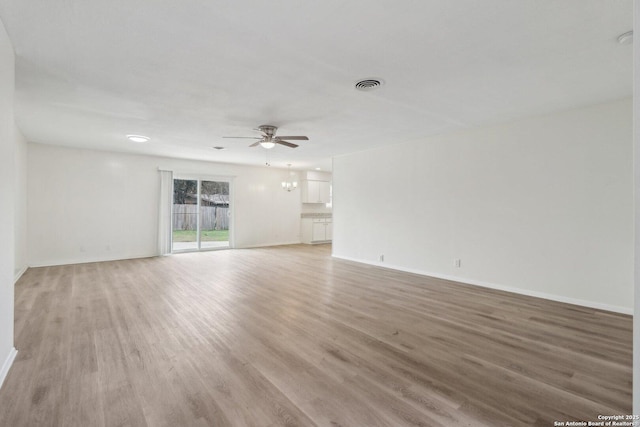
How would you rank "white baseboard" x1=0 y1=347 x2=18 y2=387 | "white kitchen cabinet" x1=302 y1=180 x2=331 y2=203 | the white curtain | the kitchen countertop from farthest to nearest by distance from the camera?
the kitchen countertop → "white kitchen cabinet" x1=302 y1=180 x2=331 y2=203 → the white curtain → "white baseboard" x1=0 y1=347 x2=18 y2=387

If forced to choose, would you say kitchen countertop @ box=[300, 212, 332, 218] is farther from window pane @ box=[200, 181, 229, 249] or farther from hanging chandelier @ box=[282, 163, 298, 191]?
window pane @ box=[200, 181, 229, 249]

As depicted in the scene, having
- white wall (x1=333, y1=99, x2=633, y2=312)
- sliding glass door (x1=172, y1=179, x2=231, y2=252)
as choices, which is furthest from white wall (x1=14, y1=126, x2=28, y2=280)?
white wall (x1=333, y1=99, x2=633, y2=312)

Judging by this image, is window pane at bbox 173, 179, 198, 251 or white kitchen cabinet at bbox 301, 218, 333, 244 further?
white kitchen cabinet at bbox 301, 218, 333, 244

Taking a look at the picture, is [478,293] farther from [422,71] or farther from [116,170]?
[116,170]

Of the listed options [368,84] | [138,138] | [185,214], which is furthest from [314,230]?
[368,84]

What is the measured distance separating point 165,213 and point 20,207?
8.71ft

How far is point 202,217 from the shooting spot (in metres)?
8.35

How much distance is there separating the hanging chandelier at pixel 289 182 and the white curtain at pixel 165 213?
11.1 ft

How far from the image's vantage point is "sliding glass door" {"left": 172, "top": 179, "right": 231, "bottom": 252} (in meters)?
8.11

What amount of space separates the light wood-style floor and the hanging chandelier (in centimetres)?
552

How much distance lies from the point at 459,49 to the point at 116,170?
24.8ft

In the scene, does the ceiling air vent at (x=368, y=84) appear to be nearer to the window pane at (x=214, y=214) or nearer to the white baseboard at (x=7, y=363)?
the white baseboard at (x=7, y=363)

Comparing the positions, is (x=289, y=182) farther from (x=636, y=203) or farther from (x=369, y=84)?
(x=636, y=203)

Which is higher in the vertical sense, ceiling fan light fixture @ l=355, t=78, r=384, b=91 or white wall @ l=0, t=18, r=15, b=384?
ceiling fan light fixture @ l=355, t=78, r=384, b=91
